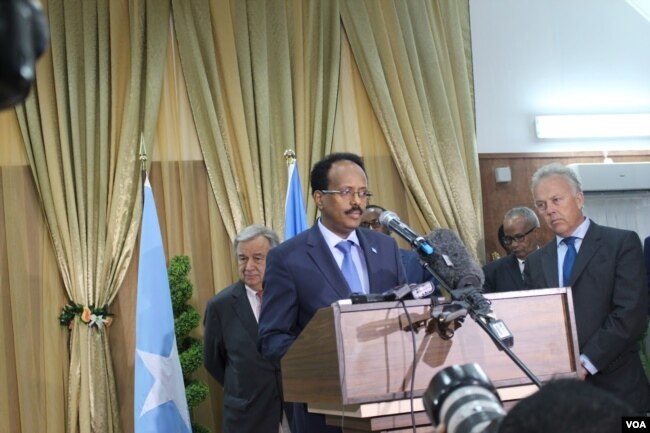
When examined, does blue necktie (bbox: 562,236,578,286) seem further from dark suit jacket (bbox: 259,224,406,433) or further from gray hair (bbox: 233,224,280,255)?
gray hair (bbox: 233,224,280,255)

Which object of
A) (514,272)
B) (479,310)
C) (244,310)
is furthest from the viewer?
(514,272)

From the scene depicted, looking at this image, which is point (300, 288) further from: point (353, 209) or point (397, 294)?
point (397, 294)

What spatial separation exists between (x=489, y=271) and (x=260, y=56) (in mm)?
2350

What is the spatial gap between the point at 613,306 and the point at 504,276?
4.04 ft

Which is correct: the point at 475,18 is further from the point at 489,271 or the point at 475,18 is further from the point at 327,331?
the point at 327,331

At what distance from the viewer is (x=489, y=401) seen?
3.27 ft

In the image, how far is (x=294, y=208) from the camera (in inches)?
223

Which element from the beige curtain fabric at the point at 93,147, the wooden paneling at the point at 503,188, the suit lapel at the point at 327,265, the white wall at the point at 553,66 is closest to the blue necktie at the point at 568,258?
the suit lapel at the point at 327,265

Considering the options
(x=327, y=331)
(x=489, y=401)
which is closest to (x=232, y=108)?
(x=327, y=331)

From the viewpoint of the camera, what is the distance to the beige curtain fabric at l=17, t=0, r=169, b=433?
551 centimetres

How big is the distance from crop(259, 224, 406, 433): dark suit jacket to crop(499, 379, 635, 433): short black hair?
7.06 ft

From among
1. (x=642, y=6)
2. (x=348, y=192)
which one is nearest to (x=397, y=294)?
(x=348, y=192)

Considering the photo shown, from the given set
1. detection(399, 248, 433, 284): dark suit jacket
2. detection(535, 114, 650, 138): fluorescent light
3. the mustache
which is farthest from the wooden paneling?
the mustache

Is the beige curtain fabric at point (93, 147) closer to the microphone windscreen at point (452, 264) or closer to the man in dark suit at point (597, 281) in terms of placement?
the man in dark suit at point (597, 281)
